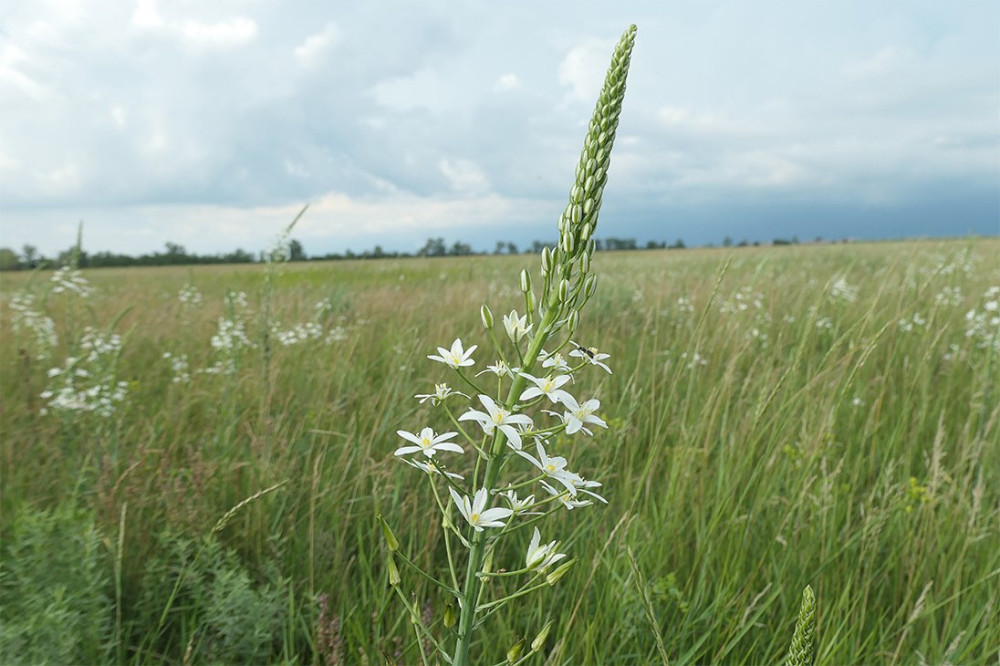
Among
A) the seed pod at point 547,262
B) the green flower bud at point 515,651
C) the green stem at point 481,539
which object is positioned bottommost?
the green flower bud at point 515,651

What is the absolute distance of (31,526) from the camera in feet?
9.40

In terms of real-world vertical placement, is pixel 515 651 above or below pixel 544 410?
below

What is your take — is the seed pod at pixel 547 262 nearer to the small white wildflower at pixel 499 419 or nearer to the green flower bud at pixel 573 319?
the green flower bud at pixel 573 319

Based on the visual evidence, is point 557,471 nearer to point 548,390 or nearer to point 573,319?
point 548,390

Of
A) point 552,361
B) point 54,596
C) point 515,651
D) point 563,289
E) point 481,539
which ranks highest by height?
point 563,289

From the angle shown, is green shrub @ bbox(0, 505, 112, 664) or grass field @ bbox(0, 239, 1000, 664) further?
grass field @ bbox(0, 239, 1000, 664)

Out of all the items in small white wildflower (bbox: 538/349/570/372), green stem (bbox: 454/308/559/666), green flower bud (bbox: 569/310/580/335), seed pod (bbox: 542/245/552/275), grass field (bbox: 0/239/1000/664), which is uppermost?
seed pod (bbox: 542/245/552/275)

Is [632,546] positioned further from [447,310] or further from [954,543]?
[447,310]

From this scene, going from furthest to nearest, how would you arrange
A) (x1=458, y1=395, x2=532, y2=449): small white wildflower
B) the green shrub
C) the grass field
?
1. the grass field
2. the green shrub
3. (x1=458, y1=395, x2=532, y2=449): small white wildflower

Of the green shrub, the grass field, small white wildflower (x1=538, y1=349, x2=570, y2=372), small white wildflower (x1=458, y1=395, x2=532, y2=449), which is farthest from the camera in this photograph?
the grass field

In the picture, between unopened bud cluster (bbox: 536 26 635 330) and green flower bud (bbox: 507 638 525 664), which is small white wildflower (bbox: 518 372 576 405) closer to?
unopened bud cluster (bbox: 536 26 635 330)

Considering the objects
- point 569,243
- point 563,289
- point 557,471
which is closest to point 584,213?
point 569,243

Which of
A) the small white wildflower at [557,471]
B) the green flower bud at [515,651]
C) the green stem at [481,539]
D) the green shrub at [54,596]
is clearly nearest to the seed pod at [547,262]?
the green stem at [481,539]

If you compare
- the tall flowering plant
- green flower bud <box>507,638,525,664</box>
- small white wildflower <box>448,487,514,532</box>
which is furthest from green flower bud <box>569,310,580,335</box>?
green flower bud <box>507,638,525,664</box>
